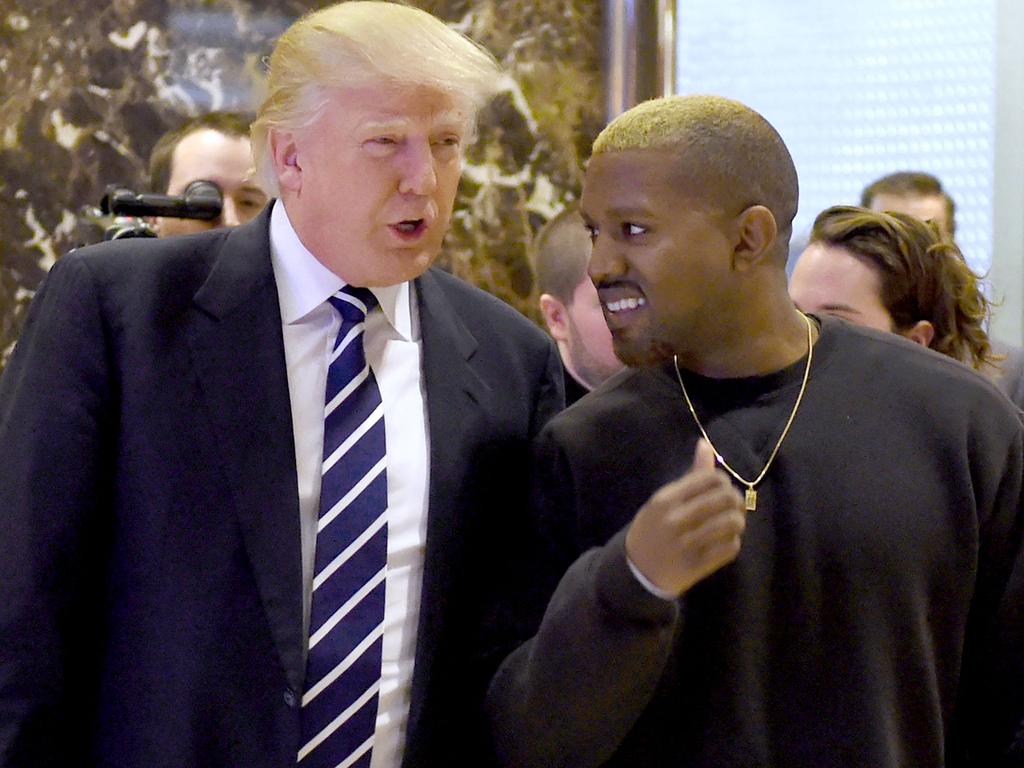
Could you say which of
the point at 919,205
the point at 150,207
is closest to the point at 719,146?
the point at 150,207

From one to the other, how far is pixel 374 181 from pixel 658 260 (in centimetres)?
36

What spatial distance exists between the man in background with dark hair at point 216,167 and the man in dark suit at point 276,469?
112 centimetres

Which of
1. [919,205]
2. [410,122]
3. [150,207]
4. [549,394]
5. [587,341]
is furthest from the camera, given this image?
[919,205]

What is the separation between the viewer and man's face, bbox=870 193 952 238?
3.80 meters

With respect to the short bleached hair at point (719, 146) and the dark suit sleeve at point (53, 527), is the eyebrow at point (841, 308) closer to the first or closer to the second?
the short bleached hair at point (719, 146)

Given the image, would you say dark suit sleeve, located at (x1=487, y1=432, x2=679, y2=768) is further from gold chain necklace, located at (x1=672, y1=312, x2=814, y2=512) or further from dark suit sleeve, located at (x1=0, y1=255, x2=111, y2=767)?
dark suit sleeve, located at (x1=0, y1=255, x2=111, y2=767)

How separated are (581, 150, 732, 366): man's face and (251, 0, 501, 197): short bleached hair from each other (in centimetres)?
24

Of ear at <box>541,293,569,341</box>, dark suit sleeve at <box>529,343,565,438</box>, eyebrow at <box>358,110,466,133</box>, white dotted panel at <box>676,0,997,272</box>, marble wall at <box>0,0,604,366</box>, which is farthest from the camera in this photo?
white dotted panel at <box>676,0,997,272</box>

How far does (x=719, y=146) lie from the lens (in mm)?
1759

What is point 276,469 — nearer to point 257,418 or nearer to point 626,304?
point 257,418

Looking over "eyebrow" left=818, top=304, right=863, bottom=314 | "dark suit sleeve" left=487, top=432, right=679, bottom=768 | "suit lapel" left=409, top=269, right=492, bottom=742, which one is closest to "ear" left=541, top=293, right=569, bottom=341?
"eyebrow" left=818, top=304, right=863, bottom=314

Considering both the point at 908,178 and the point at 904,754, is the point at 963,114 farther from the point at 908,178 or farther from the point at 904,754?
the point at 904,754

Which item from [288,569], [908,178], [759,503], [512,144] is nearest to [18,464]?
[288,569]

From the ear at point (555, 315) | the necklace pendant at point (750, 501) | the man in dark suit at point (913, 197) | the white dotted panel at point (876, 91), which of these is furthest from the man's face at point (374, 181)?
the white dotted panel at point (876, 91)
